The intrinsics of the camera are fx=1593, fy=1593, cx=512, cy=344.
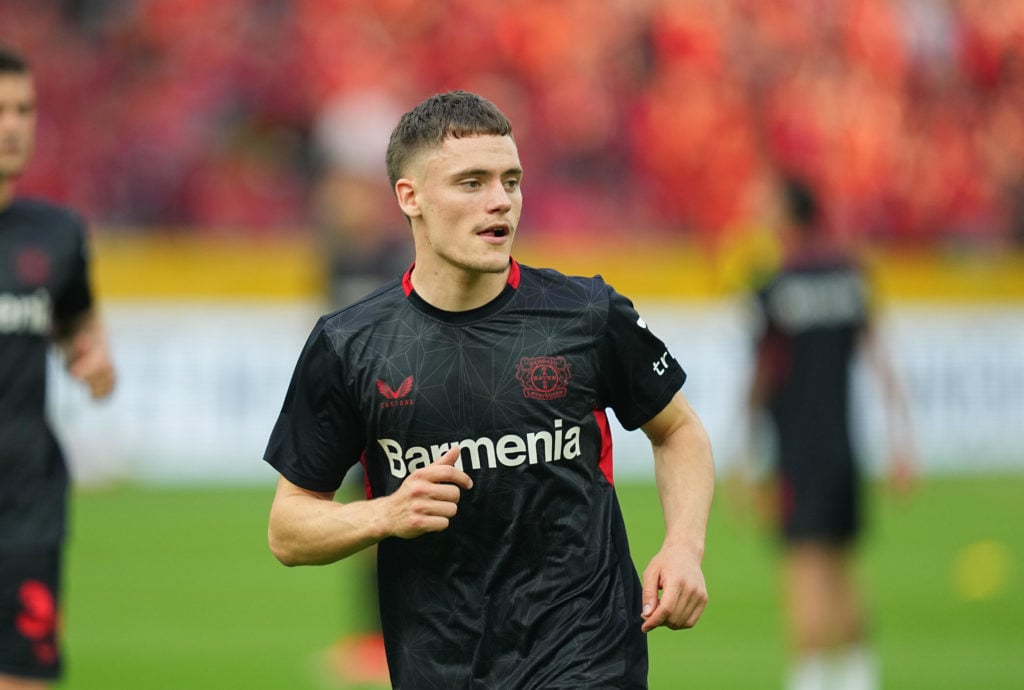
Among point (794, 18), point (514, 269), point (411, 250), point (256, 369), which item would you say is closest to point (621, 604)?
point (514, 269)

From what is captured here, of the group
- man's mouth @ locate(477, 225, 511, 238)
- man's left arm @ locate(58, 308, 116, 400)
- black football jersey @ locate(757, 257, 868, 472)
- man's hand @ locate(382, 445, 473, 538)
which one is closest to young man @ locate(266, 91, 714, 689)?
man's mouth @ locate(477, 225, 511, 238)

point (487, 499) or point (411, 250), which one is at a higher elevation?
point (411, 250)

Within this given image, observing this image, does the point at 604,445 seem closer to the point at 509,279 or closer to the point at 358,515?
the point at 509,279

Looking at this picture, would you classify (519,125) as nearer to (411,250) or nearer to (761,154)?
(761,154)

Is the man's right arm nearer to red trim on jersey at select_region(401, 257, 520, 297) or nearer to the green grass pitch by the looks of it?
red trim on jersey at select_region(401, 257, 520, 297)

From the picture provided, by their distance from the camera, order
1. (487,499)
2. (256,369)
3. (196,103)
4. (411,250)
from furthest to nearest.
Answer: (196,103)
(256,369)
(411,250)
(487,499)

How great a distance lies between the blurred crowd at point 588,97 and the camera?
18.2 metres

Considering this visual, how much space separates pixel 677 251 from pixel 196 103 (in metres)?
6.03

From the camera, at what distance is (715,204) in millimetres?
18875

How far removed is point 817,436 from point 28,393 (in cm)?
426

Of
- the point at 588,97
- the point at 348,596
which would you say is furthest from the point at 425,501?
the point at 588,97

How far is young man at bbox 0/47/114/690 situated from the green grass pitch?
3.09 m

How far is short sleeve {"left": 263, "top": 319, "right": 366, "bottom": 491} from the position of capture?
4.05 m

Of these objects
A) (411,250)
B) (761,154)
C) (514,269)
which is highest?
(761,154)
